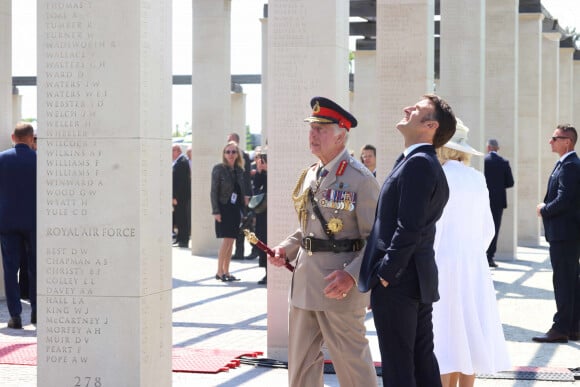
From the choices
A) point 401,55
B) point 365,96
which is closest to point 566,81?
point 365,96

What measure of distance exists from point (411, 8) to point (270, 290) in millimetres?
5899

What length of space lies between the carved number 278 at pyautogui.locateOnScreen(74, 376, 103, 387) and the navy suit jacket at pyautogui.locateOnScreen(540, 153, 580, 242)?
573 cm

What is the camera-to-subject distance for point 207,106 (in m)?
22.2

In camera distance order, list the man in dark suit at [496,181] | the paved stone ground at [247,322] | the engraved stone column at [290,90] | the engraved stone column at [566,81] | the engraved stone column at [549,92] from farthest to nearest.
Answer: the engraved stone column at [566,81]
the engraved stone column at [549,92]
the man in dark suit at [496,181]
the engraved stone column at [290,90]
the paved stone ground at [247,322]

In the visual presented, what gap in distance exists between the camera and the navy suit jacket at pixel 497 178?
65.7ft

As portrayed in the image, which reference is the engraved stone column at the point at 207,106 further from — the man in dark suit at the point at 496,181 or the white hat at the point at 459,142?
the white hat at the point at 459,142

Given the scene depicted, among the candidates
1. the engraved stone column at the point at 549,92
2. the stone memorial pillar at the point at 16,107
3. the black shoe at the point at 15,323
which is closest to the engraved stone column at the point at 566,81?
the engraved stone column at the point at 549,92

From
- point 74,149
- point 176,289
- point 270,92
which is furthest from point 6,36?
point 74,149

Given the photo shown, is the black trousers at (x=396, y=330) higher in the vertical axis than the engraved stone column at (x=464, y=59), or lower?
lower

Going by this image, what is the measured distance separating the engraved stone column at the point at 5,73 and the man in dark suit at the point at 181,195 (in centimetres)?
888

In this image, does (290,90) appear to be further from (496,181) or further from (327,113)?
(496,181)

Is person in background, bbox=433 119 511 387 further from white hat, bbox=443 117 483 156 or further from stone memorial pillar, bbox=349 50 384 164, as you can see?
stone memorial pillar, bbox=349 50 384 164

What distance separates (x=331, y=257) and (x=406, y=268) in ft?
2.73

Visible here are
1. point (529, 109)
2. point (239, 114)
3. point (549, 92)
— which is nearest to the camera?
point (529, 109)
